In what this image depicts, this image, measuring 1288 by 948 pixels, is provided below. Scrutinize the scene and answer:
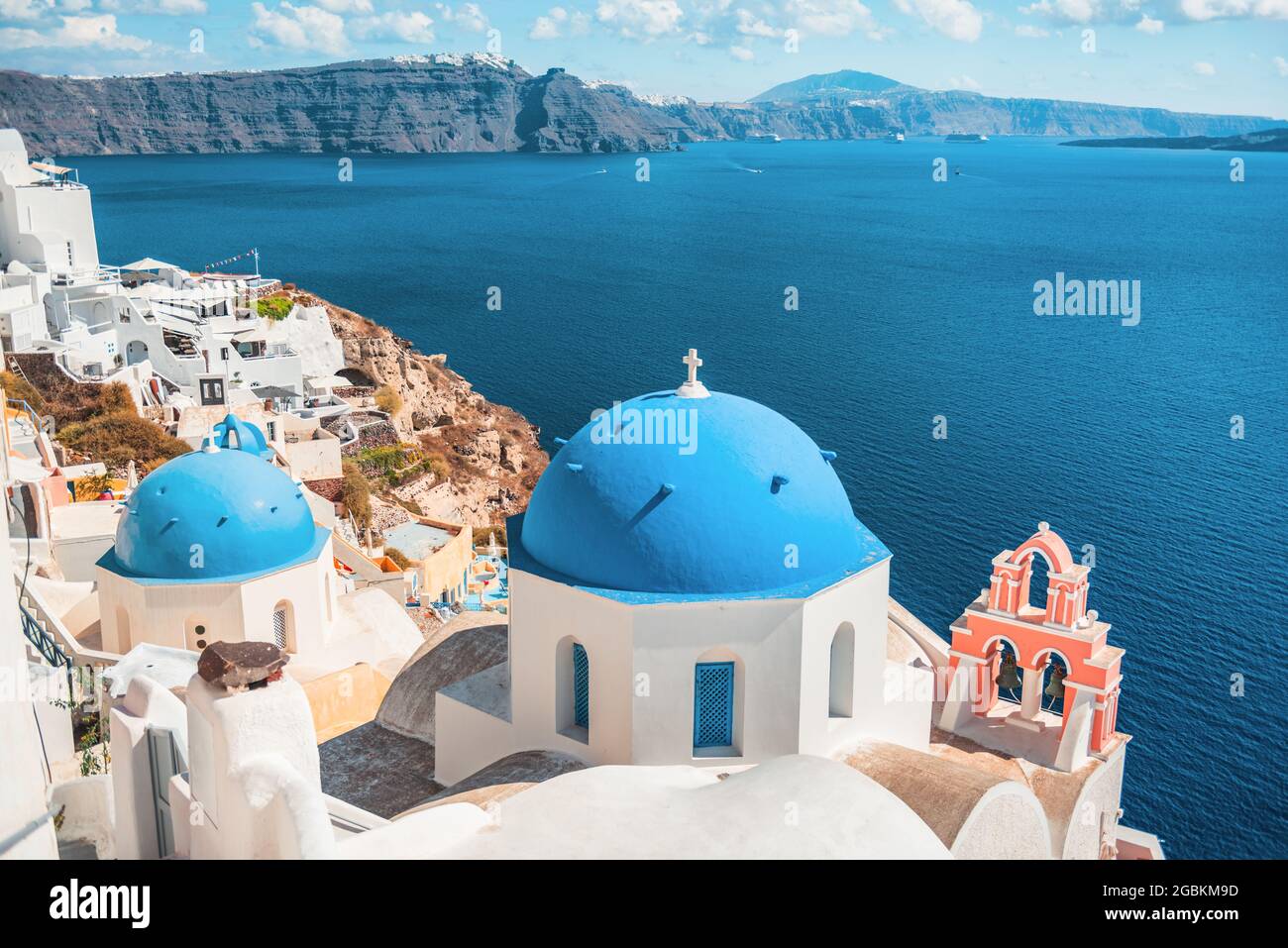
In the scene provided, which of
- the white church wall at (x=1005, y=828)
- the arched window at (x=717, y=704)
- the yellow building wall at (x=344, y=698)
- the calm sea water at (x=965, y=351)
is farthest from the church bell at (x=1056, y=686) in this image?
the calm sea water at (x=965, y=351)

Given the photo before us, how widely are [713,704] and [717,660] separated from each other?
1.71 ft

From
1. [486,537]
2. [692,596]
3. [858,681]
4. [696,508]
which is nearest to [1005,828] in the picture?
[858,681]

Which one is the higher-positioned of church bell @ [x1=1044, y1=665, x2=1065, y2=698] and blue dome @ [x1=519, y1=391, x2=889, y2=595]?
blue dome @ [x1=519, y1=391, x2=889, y2=595]

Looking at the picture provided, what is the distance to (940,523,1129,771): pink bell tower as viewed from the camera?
51.1ft

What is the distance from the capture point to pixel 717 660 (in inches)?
501

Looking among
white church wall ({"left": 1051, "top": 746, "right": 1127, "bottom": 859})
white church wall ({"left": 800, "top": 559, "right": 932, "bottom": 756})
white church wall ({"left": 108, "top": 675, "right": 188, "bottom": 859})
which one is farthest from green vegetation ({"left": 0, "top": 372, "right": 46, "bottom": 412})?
white church wall ({"left": 1051, "top": 746, "right": 1127, "bottom": 859})

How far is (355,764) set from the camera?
1522 centimetres

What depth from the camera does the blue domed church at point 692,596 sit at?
12.5 m

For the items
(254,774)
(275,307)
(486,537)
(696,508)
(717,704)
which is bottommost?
(486,537)

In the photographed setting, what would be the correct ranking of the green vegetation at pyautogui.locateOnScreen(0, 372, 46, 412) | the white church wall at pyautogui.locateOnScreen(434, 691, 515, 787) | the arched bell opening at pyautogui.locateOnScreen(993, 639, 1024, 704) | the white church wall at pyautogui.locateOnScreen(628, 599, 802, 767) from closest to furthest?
1. the white church wall at pyautogui.locateOnScreen(628, 599, 802, 767)
2. the white church wall at pyautogui.locateOnScreen(434, 691, 515, 787)
3. the arched bell opening at pyautogui.locateOnScreen(993, 639, 1024, 704)
4. the green vegetation at pyautogui.locateOnScreen(0, 372, 46, 412)

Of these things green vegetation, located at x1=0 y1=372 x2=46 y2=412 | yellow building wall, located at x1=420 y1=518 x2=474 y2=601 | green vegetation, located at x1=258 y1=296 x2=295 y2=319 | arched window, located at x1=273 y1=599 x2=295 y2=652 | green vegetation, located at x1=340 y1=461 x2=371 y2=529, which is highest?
green vegetation, located at x1=258 y1=296 x2=295 y2=319

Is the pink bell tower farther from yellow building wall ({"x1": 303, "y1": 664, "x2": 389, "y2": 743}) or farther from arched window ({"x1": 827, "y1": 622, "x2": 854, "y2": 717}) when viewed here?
yellow building wall ({"x1": 303, "y1": 664, "x2": 389, "y2": 743})

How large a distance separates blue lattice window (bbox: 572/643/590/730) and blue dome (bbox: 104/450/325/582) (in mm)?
7114

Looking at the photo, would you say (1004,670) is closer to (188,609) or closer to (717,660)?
A: (717,660)
